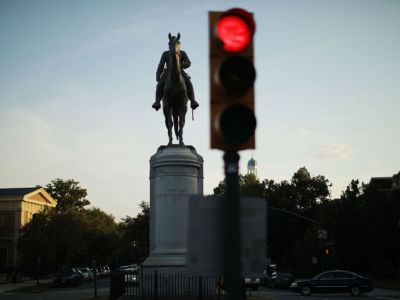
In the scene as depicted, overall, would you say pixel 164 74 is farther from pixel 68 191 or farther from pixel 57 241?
pixel 68 191

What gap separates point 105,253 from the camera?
3558 inches

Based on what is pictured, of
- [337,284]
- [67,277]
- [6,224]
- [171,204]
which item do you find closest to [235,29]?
[171,204]

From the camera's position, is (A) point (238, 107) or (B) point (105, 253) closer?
(A) point (238, 107)

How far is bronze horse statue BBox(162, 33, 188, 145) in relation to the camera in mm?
20125

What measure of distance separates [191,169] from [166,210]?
6.07ft

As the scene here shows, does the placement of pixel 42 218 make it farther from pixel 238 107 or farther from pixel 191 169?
pixel 238 107

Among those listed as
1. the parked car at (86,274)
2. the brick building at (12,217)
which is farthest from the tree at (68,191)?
the parked car at (86,274)

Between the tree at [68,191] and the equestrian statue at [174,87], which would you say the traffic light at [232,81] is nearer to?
the equestrian statue at [174,87]

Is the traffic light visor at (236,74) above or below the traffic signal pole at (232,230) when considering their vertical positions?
above

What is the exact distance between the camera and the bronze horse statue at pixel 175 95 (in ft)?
66.0

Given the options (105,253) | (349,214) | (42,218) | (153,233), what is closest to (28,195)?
(105,253)

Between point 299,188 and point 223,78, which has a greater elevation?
point 299,188

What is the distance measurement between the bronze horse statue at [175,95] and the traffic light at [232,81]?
50.3 ft

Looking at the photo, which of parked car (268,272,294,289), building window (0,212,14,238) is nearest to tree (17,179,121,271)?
building window (0,212,14,238)
